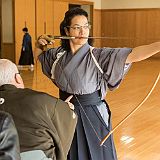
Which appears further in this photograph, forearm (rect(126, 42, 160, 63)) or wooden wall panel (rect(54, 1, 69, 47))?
wooden wall panel (rect(54, 1, 69, 47))

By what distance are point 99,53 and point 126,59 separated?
148 millimetres

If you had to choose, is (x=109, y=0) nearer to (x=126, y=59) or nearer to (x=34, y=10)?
(x=34, y=10)

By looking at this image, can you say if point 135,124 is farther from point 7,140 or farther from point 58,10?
point 58,10

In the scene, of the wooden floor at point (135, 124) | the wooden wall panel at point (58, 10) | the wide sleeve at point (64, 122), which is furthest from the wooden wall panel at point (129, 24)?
the wide sleeve at point (64, 122)

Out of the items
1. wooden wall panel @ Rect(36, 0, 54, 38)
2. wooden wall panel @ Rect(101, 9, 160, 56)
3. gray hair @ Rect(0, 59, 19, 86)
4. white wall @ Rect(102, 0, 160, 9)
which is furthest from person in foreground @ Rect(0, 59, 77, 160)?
white wall @ Rect(102, 0, 160, 9)

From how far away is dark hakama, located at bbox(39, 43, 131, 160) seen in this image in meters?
1.81

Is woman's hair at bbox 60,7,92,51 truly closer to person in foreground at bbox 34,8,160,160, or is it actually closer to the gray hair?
person in foreground at bbox 34,8,160,160

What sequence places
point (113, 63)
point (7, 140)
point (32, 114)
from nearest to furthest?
point (7, 140)
point (32, 114)
point (113, 63)

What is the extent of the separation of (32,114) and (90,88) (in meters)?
0.64

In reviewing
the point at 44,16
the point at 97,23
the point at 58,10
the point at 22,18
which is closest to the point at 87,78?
the point at 22,18

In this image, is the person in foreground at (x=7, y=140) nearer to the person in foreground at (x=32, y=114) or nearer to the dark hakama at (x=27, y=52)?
the person in foreground at (x=32, y=114)

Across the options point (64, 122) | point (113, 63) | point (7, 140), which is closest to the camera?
point (7, 140)

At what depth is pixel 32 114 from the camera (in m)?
1.24

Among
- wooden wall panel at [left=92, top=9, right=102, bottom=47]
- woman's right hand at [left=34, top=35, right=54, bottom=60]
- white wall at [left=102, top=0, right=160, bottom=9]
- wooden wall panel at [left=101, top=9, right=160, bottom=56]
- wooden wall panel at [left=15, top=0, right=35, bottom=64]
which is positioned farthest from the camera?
wooden wall panel at [left=92, top=9, right=102, bottom=47]
